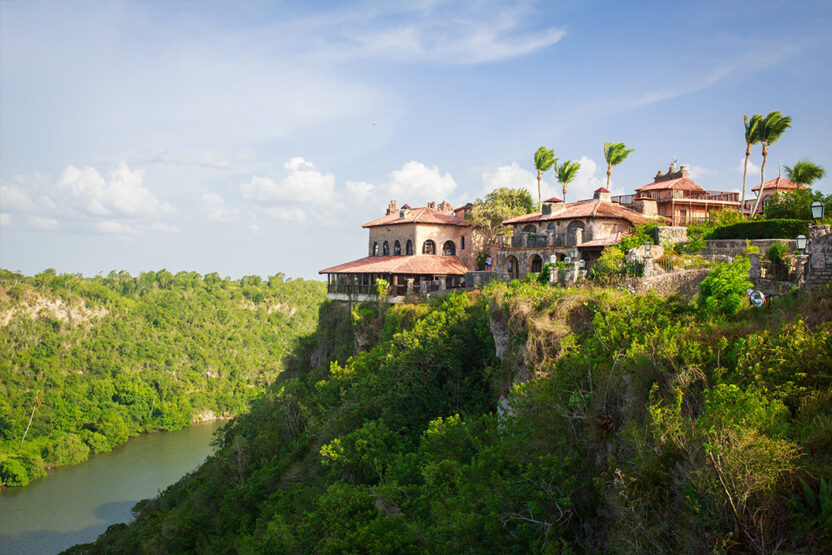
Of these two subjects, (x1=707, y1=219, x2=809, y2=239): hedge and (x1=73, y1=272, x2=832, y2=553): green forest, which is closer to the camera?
(x1=73, y1=272, x2=832, y2=553): green forest

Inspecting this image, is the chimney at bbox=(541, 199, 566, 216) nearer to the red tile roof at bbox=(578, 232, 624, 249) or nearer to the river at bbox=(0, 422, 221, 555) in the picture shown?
the red tile roof at bbox=(578, 232, 624, 249)

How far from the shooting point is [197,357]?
93750 millimetres

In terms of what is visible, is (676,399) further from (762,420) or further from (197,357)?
(197,357)

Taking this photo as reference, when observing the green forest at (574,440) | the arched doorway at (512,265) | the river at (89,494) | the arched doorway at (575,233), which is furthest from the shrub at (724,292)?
the river at (89,494)

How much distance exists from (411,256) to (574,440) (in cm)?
2576

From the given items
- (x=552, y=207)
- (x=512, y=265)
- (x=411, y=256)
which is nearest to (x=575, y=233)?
(x=552, y=207)

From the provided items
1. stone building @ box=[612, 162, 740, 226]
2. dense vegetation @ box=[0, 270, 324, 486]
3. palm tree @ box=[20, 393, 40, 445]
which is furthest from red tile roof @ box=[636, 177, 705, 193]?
palm tree @ box=[20, 393, 40, 445]

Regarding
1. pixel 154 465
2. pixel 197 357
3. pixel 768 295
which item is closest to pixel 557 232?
pixel 768 295

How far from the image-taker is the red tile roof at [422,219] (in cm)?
3725

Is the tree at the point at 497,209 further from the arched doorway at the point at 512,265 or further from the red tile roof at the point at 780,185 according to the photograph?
the red tile roof at the point at 780,185

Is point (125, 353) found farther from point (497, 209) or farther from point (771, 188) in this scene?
point (771, 188)

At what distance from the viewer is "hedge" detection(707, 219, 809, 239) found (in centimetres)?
2288

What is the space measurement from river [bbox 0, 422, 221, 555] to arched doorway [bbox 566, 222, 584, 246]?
122 feet

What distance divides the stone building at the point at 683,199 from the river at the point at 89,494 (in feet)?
139
